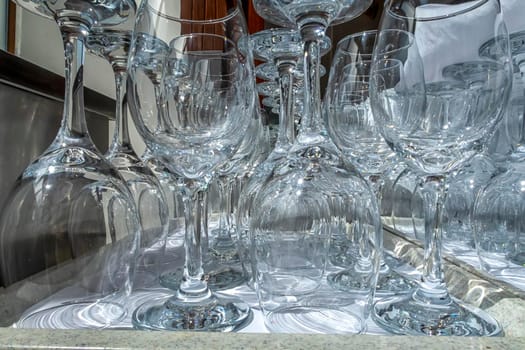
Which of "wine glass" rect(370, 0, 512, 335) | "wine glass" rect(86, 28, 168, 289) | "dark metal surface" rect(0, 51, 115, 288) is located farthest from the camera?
"dark metal surface" rect(0, 51, 115, 288)

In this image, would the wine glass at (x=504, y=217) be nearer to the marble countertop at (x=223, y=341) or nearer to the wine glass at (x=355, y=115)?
the wine glass at (x=355, y=115)

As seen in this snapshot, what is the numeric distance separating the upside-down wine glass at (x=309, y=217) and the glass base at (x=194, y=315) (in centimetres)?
3

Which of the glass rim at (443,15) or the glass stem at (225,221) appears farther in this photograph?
the glass stem at (225,221)

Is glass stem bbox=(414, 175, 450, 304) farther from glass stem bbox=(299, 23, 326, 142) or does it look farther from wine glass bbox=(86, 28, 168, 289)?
wine glass bbox=(86, 28, 168, 289)

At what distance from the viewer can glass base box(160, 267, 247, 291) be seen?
391mm

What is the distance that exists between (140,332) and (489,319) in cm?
27

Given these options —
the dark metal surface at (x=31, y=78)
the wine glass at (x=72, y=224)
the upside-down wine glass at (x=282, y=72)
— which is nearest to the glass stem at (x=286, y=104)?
the upside-down wine glass at (x=282, y=72)

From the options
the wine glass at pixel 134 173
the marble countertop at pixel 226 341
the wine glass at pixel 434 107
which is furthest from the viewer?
the wine glass at pixel 134 173

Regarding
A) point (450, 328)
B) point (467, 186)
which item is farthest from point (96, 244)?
point (467, 186)

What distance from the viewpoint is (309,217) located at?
34 centimetres

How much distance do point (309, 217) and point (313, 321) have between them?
0.31ft

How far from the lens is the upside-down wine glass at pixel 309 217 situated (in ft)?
1.02

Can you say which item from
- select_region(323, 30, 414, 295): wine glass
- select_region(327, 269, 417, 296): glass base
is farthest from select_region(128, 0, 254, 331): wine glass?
select_region(323, 30, 414, 295): wine glass

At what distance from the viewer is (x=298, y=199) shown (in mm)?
339
